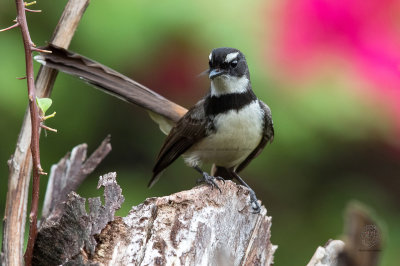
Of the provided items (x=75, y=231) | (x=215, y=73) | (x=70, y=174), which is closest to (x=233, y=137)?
(x=215, y=73)

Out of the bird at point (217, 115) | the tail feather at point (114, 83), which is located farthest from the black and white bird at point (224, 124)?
the tail feather at point (114, 83)

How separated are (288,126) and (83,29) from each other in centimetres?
118

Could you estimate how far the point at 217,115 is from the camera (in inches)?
125

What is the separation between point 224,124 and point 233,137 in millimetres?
74

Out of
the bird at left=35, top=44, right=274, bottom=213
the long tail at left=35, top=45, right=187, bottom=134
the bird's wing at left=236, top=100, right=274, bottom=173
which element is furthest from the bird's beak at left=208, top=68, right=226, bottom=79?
the long tail at left=35, top=45, right=187, bottom=134

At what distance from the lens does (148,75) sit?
3.64 m

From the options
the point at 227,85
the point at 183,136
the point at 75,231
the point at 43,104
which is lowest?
the point at 75,231

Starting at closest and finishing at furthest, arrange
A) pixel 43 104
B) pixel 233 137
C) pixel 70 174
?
pixel 43 104 < pixel 70 174 < pixel 233 137

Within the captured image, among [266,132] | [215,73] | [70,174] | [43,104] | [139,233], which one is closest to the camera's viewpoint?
[43,104]

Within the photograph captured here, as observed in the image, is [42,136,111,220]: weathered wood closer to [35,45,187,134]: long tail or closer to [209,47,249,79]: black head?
[35,45,187,134]: long tail

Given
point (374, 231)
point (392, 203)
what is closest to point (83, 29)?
point (392, 203)

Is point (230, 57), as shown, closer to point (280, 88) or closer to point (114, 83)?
point (280, 88)

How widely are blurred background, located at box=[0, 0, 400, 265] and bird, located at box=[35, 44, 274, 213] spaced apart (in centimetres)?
21

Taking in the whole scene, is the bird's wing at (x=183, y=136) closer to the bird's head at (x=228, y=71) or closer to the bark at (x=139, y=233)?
the bird's head at (x=228, y=71)
